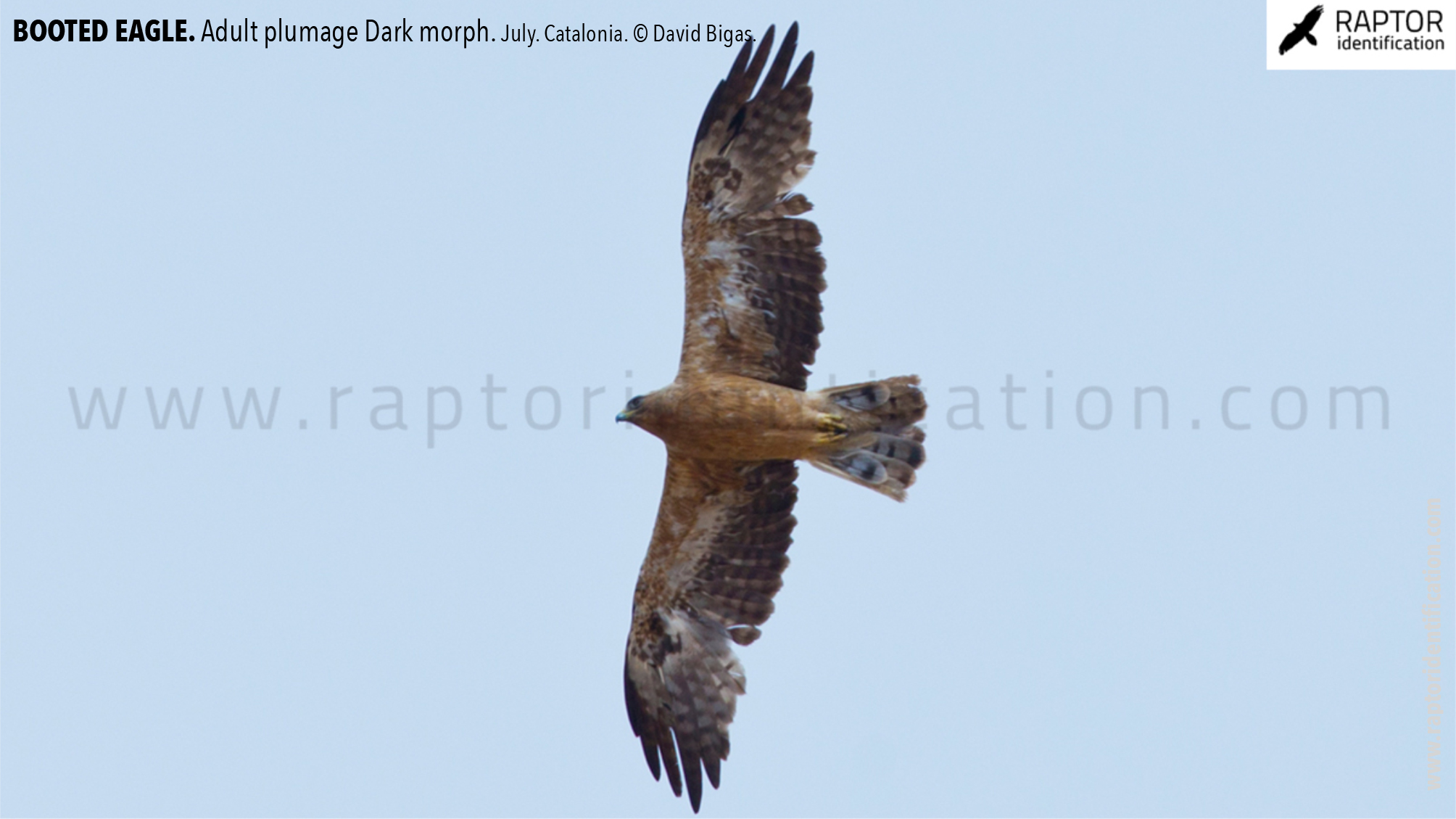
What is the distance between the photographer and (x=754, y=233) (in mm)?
9828

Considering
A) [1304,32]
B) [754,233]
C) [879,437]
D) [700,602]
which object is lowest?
[700,602]

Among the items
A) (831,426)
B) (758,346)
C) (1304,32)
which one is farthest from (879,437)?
(1304,32)

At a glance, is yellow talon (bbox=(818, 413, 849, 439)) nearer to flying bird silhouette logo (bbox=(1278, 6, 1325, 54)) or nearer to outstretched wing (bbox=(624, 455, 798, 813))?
outstretched wing (bbox=(624, 455, 798, 813))

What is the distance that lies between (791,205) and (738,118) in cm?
63

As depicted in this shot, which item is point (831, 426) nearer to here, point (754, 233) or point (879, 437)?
point (879, 437)

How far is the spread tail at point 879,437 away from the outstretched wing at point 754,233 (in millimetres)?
338

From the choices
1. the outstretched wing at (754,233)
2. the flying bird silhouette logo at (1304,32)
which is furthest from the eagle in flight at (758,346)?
the flying bird silhouette logo at (1304,32)

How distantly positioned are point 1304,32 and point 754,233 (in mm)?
4445

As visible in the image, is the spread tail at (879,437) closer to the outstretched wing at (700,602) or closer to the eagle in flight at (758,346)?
the eagle in flight at (758,346)

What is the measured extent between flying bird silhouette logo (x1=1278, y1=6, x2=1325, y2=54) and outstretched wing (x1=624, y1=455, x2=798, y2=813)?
4644mm

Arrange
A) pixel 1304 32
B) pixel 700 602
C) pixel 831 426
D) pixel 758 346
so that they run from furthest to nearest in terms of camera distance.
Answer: pixel 1304 32 < pixel 700 602 < pixel 758 346 < pixel 831 426

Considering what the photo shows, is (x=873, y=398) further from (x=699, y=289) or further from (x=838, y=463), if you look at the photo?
(x=699, y=289)

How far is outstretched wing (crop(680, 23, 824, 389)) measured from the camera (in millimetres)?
9820

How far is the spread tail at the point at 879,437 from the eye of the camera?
9891mm
